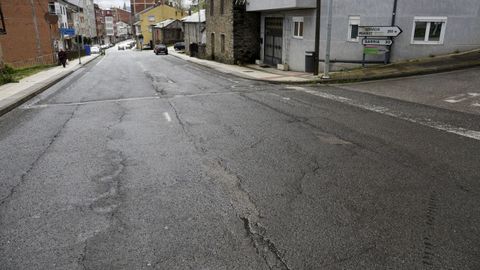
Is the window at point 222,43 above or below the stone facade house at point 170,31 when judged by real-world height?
below

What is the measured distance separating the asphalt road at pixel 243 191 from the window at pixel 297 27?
1230 centimetres

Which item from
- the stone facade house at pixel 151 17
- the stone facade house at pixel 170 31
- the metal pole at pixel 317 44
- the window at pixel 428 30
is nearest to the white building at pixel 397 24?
the window at pixel 428 30

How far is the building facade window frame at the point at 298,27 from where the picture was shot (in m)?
21.4

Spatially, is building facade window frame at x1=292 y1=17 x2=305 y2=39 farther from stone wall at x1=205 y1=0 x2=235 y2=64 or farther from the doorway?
stone wall at x1=205 y1=0 x2=235 y2=64

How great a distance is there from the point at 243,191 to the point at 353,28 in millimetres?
15954

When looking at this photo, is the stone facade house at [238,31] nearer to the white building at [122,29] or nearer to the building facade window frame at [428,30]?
the building facade window frame at [428,30]

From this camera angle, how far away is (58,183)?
229 inches

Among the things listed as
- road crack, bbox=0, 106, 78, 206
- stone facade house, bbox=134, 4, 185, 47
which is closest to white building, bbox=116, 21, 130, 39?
stone facade house, bbox=134, 4, 185, 47

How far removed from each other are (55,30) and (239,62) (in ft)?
105

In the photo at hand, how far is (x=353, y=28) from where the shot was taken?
18.9 metres

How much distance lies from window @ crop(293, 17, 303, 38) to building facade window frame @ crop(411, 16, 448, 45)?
6.34 meters

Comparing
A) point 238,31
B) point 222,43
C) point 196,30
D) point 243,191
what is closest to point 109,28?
point 196,30

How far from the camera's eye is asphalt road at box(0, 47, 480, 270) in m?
3.87

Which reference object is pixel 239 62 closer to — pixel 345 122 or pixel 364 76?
pixel 364 76
